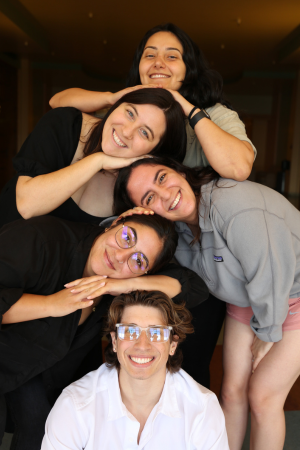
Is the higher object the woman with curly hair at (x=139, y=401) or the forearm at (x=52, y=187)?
the forearm at (x=52, y=187)

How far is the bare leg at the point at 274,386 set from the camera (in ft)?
5.68

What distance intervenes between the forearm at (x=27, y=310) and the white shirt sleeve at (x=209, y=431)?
0.68m

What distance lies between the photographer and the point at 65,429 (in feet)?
4.65

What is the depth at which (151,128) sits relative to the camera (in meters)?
1.66

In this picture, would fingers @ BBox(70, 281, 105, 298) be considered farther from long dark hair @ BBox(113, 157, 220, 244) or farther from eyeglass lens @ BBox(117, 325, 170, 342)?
long dark hair @ BBox(113, 157, 220, 244)

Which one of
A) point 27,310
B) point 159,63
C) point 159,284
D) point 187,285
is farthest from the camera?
point 159,63

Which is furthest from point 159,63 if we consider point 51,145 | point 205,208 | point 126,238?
point 126,238

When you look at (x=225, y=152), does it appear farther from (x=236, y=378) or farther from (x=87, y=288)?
(x=236, y=378)

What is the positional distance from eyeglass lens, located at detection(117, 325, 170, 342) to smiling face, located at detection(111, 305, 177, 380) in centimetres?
1

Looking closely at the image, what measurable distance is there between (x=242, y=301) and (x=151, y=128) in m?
0.84

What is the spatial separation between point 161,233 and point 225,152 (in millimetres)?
434

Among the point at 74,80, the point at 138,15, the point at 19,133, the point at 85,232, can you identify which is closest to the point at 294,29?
the point at 138,15

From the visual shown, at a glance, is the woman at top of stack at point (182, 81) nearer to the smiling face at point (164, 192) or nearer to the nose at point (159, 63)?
the nose at point (159, 63)

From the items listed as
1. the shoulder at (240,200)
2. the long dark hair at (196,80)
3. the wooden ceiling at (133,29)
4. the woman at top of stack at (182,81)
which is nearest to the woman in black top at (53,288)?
the shoulder at (240,200)
